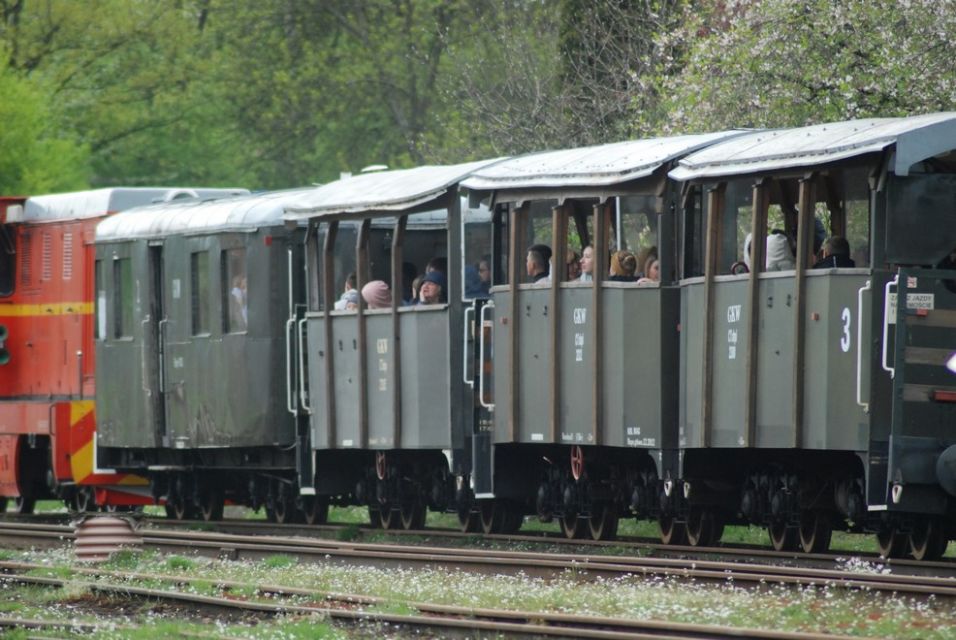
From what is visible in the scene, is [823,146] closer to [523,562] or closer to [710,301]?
[710,301]

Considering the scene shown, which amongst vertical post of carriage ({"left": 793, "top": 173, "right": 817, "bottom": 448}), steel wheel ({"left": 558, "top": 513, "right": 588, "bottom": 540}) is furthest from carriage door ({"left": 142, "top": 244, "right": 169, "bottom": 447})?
vertical post of carriage ({"left": 793, "top": 173, "right": 817, "bottom": 448})

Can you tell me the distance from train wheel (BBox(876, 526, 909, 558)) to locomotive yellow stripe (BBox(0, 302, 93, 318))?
12.3 metres

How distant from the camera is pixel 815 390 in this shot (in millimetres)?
14797

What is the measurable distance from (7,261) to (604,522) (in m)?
10.5

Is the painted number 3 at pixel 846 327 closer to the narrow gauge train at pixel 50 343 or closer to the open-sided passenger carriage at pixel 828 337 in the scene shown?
the open-sided passenger carriage at pixel 828 337

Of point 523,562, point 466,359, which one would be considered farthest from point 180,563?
point 466,359

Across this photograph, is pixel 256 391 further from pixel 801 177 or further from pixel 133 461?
pixel 801 177

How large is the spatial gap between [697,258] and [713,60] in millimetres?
7305

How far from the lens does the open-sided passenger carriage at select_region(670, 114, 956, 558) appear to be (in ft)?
46.8

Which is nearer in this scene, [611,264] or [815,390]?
[815,390]

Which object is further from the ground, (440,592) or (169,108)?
(169,108)

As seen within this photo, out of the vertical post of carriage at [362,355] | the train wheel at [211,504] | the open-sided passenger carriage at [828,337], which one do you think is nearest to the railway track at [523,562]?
the open-sided passenger carriage at [828,337]

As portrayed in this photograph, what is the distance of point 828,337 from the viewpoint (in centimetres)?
1465

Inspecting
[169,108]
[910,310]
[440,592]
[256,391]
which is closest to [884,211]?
[910,310]
